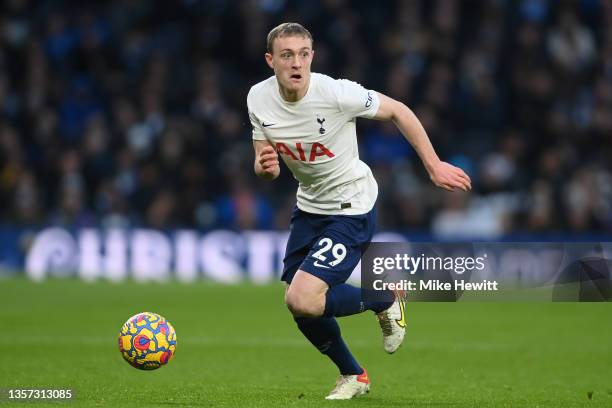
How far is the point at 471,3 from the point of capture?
2019 centimetres

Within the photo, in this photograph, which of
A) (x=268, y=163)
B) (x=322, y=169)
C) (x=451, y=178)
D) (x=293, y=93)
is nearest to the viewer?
(x=451, y=178)

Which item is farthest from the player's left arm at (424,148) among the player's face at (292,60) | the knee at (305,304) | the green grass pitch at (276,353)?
the green grass pitch at (276,353)

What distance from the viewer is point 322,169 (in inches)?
271

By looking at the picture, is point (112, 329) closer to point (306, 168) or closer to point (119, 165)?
point (306, 168)

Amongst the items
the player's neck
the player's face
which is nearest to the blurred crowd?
the player's neck

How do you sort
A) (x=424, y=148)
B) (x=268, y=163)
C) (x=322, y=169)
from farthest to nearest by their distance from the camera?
(x=322, y=169) < (x=424, y=148) < (x=268, y=163)

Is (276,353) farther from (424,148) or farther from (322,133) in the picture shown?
(424,148)

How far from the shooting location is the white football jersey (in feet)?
22.2

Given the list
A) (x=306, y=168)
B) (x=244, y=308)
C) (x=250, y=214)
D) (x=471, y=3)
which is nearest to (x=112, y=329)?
(x=244, y=308)

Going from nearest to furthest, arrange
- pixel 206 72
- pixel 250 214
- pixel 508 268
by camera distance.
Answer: pixel 508 268 → pixel 250 214 → pixel 206 72

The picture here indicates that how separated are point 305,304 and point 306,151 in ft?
3.02

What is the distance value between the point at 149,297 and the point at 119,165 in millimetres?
4332

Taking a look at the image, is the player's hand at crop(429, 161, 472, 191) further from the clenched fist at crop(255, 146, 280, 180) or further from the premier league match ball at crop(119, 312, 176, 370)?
the premier league match ball at crop(119, 312, 176, 370)

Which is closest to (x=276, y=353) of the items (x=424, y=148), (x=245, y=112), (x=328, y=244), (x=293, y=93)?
(x=328, y=244)
